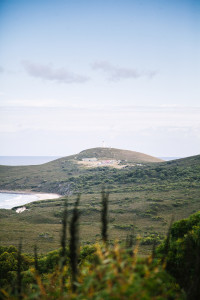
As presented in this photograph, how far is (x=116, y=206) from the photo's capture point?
2068 inches

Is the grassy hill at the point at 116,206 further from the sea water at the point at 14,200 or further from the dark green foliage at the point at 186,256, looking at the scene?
the sea water at the point at 14,200

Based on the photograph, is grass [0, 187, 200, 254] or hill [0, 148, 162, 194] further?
hill [0, 148, 162, 194]

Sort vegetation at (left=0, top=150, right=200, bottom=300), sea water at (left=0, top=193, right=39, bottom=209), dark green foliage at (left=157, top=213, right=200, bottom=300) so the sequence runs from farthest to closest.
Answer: sea water at (left=0, top=193, right=39, bottom=209) → dark green foliage at (left=157, top=213, right=200, bottom=300) → vegetation at (left=0, top=150, right=200, bottom=300)

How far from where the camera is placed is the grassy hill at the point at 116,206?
33.4 m

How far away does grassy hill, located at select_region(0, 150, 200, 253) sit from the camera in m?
A: 33.4

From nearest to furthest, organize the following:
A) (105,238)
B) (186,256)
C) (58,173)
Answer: (186,256) < (105,238) < (58,173)

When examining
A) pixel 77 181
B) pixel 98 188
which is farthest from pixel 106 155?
pixel 98 188

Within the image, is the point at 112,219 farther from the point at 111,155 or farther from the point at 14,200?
the point at 111,155

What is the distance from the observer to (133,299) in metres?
3.80

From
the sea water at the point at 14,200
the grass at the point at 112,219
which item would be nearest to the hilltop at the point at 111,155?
the sea water at the point at 14,200

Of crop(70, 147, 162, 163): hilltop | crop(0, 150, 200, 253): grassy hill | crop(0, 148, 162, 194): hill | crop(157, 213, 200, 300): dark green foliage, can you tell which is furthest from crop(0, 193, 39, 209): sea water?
crop(70, 147, 162, 163): hilltop

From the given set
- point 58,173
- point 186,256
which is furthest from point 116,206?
point 58,173

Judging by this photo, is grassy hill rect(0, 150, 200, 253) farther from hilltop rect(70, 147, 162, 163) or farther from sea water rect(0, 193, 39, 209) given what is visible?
hilltop rect(70, 147, 162, 163)

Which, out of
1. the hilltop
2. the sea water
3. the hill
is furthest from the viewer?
the hilltop
